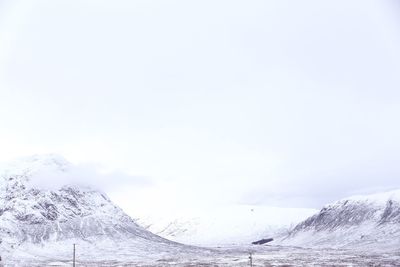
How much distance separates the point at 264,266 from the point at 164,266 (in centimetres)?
2588

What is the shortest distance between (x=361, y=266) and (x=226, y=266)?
108ft

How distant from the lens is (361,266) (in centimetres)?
13950

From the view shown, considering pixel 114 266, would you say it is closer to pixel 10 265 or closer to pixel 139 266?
pixel 139 266

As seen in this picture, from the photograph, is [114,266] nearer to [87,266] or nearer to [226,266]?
[87,266]

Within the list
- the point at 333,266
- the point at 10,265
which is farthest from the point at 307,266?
the point at 10,265

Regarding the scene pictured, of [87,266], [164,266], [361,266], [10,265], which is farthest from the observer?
[10,265]

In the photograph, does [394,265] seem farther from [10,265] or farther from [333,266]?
[10,265]

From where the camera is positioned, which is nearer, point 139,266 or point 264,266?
point 264,266

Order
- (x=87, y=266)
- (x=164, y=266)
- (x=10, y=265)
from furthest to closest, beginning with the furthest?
(x=10, y=265)
(x=87, y=266)
(x=164, y=266)

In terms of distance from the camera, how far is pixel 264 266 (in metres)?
143

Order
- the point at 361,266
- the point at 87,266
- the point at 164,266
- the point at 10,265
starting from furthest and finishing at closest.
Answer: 1. the point at 10,265
2. the point at 87,266
3. the point at 164,266
4. the point at 361,266

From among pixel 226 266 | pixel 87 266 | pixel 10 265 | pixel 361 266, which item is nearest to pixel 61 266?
pixel 87 266

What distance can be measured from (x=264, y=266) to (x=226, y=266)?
31.2ft

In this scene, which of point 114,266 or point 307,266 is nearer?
point 307,266
